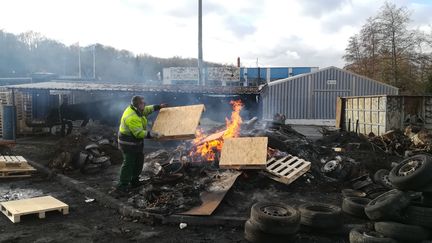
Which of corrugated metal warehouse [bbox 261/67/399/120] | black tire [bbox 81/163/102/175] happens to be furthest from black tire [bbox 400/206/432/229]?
corrugated metal warehouse [bbox 261/67/399/120]

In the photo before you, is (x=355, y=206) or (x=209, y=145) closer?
(x=355, y=206)

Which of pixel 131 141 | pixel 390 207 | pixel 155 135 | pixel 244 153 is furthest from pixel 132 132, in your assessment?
pixel 390 207

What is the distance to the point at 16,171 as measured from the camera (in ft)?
33.3

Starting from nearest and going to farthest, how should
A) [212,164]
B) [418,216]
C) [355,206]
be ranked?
[418,216] < [355,206] < [212,164]

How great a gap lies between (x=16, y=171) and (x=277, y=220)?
25.8ft

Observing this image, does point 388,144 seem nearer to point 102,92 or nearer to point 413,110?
point 413,110

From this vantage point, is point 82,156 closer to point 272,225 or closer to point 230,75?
point 272,225

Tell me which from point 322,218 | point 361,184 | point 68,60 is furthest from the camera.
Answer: point 68,60

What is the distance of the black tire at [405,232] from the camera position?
4824 mm

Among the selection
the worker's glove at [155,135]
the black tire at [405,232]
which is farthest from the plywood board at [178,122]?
the black tire at [405,232]

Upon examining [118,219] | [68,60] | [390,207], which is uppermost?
[68,60]

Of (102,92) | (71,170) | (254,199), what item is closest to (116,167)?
(71,170)

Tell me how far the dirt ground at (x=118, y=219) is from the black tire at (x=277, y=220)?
1.53ft

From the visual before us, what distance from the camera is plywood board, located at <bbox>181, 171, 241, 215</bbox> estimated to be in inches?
258
